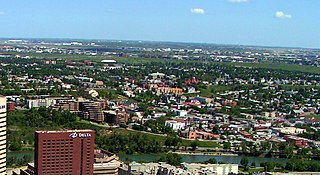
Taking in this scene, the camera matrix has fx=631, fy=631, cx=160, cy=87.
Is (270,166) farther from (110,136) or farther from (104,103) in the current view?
(104,103)

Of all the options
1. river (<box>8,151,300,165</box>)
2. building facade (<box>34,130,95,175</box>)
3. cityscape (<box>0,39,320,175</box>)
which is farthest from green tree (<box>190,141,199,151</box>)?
building facade (<box>34,130,95,175</box>)

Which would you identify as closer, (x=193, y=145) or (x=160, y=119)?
(x=193, y=145)

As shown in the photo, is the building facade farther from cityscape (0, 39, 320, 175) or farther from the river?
the river

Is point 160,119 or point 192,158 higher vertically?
point 160,119

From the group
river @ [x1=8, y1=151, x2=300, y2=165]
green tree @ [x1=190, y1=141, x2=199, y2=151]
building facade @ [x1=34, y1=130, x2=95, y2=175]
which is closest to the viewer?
building facade @ [x1=34, y1=130, x2=95, y2=175]

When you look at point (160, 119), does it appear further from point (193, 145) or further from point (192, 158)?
point (192, 158)

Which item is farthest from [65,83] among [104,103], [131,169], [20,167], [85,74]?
[131,169]

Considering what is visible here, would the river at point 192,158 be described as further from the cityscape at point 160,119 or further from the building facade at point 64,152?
the building facade at point 64,152

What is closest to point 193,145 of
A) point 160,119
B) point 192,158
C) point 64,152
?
point 192,158
